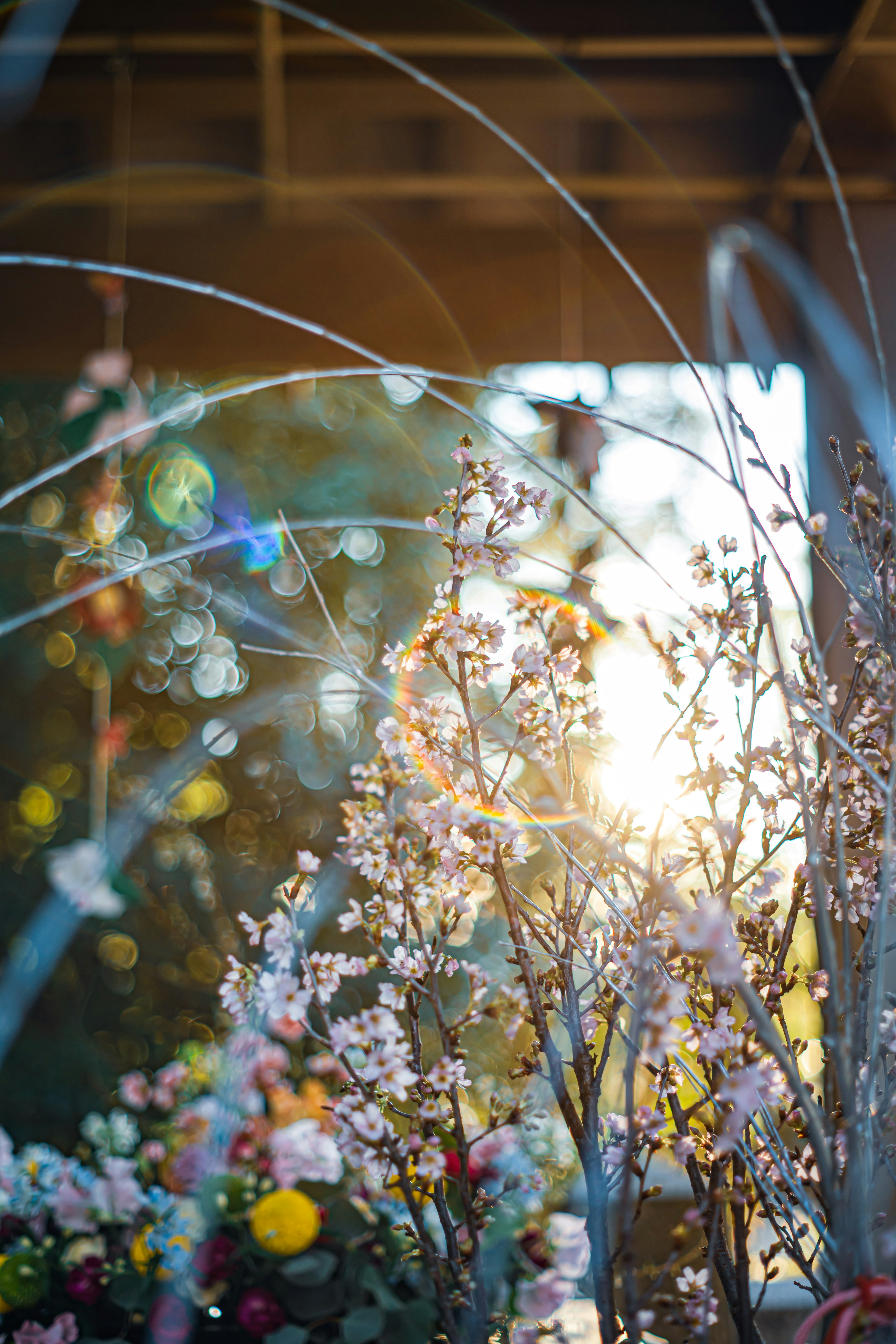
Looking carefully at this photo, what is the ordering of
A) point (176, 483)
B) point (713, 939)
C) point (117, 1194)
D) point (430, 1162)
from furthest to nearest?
point (176, 483) → point (117, 1194) → point (430, 1162) → point (713, 939)

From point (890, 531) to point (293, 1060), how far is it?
2.59 metres

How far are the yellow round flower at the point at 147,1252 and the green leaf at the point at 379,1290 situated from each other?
0.18 m

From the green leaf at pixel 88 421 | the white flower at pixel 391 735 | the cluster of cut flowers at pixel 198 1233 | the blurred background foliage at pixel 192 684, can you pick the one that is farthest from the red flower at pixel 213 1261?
the blurred background foliage at pixel 192 684

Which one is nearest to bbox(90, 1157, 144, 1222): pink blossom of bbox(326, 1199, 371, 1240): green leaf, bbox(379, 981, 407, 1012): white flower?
bbox(326, 1199, 371, 1240): green leaf

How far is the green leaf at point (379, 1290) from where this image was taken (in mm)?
819

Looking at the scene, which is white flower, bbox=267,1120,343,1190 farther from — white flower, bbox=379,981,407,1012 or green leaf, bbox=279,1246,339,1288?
white flower, bbox=379,981,407,1012

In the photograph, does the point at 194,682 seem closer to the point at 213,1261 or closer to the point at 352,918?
the point at 213,1261

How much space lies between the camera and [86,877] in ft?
2.89

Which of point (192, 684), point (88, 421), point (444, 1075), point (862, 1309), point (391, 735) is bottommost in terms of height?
point (862, 1309)

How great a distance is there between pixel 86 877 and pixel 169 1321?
0.42m

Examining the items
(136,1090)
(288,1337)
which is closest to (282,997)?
(288,1337)

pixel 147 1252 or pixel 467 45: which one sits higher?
pixel 467 45

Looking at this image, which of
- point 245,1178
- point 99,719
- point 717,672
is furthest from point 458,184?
point 245,1178

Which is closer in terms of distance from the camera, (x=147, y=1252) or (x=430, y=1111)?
(x=430, y=1111)
